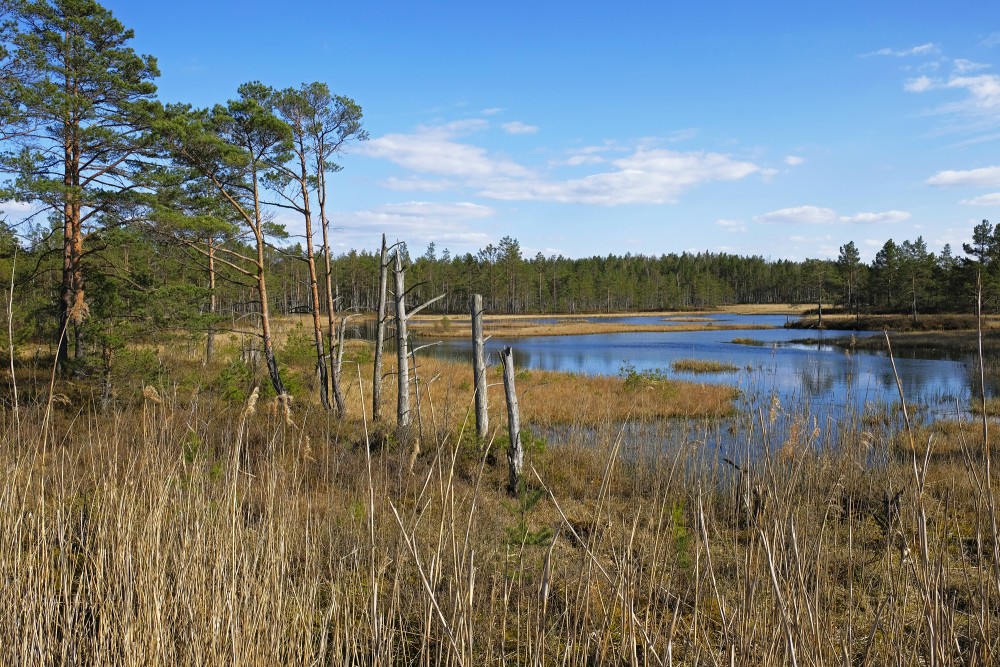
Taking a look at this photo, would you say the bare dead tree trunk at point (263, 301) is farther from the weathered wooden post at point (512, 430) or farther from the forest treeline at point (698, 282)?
the forest treeline at point (698, 282)

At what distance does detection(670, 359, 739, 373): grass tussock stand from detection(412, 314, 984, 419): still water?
16.3 inches

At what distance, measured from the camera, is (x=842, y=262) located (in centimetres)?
6462

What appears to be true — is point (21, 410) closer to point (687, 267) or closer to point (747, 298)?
point (687, 267)

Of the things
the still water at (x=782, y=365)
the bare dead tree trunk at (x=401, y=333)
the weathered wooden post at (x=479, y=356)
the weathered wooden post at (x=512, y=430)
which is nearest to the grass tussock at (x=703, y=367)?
the still water at (x=782, y=365)

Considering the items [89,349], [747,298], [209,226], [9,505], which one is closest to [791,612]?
[9,505]

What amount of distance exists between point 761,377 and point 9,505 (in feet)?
69.8

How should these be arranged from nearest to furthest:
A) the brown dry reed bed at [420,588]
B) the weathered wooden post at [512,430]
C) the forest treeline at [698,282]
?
the brown dry reed bed at [420,588], the weathered wooden post at [512,430], the forest treeline at [698,282]

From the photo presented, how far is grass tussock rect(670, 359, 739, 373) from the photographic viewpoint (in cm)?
2525

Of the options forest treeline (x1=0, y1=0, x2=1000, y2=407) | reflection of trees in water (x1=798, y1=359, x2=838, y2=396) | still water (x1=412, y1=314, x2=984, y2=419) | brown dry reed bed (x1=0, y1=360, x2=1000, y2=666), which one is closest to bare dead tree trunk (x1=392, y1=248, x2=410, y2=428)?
forest treeline (x1=0, y1=0, x2=1000, y2=407)

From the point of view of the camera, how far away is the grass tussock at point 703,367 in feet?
82.8

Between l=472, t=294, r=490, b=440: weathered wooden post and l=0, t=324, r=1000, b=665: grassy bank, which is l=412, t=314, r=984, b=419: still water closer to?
l=472, t=294, r=490, b=440: weathered wooden post

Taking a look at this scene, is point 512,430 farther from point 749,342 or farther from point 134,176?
point 749,342

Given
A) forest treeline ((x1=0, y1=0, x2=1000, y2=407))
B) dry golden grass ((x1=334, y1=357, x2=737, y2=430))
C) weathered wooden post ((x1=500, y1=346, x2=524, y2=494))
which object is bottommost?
dry golden grass ((x1=334, y1=357, x2=737, y2=430))

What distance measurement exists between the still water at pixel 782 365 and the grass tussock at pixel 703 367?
1.36ft
